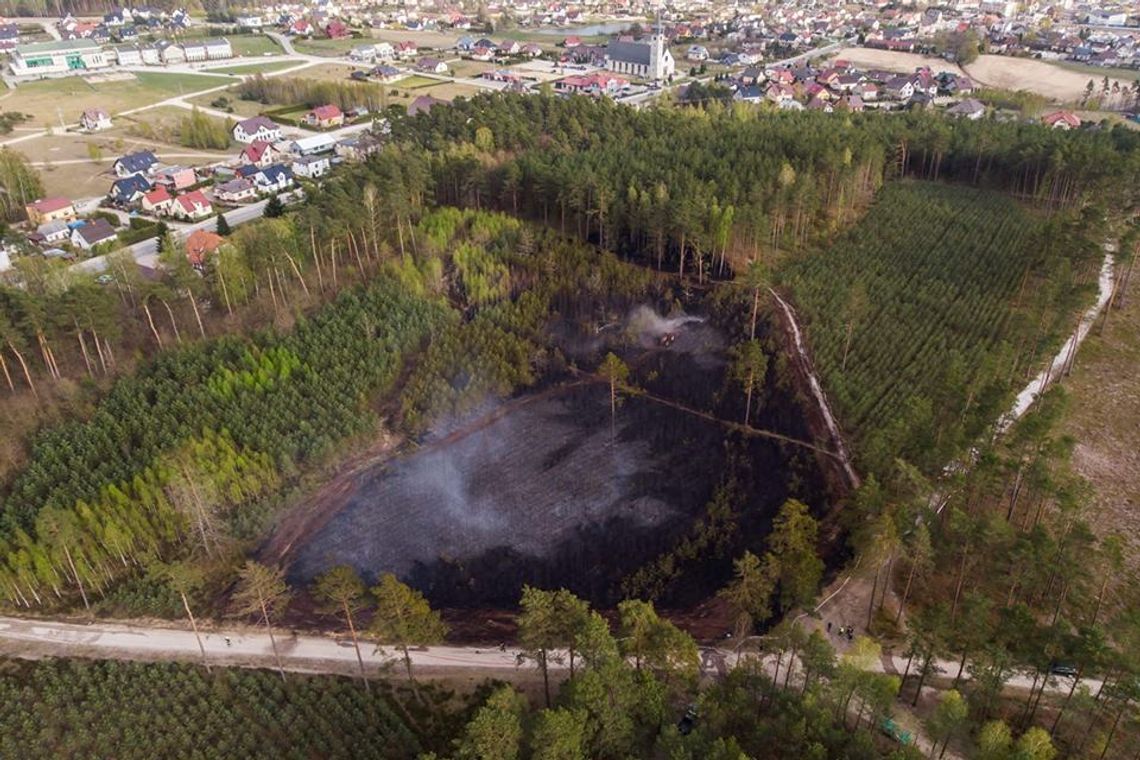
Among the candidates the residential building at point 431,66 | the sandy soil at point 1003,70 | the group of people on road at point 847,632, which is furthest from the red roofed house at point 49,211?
the sandy soil at point 1003,70

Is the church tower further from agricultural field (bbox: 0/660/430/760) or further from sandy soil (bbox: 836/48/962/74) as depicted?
agricultural field (bbox: 0/660/430/760)

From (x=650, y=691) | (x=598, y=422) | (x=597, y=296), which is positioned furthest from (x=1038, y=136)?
(x=650, y=691)

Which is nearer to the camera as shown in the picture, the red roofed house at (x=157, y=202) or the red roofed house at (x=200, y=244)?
the red roofed house at (x=200, y=244)


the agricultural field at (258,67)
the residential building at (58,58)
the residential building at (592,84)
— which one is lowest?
the residential building at (592,84)

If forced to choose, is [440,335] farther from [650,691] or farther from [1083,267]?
[1083,267]

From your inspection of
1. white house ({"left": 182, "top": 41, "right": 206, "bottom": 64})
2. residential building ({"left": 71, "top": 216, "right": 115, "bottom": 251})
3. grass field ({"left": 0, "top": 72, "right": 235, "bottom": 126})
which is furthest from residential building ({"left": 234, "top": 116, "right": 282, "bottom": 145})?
white house ({"left": 182, "top": 41, "right": 206, "bottom": 64})

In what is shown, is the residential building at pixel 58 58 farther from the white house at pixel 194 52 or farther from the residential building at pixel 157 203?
the residential building at pixel 157 203

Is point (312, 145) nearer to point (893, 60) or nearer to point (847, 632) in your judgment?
point (847, 632)
